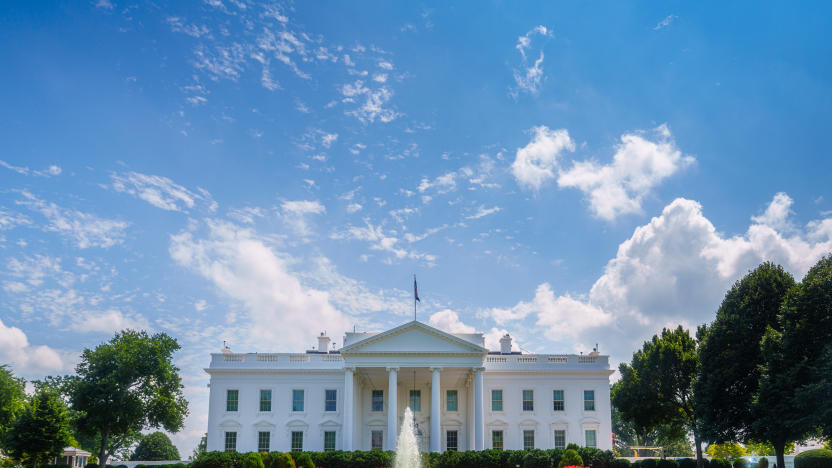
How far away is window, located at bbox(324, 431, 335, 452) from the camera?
44.3m

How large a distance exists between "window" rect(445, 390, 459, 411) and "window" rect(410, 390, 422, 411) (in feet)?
6.34

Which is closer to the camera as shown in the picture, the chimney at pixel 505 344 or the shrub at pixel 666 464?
the shrub at pixel 666 464

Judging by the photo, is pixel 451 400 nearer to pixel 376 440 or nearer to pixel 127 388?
pixel 376 440

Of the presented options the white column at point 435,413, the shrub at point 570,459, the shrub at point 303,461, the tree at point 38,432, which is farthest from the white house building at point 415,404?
the tree at point 38,432

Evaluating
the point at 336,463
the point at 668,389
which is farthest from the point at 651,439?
the point at 336,463

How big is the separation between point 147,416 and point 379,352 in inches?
685

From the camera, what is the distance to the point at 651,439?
91562 millimetres

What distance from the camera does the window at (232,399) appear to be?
44.8m

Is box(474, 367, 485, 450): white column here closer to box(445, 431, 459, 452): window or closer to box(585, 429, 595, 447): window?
box(445, 431, 459, 452): window

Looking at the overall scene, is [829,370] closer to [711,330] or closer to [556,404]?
[711,330]

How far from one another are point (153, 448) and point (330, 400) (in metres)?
53.8

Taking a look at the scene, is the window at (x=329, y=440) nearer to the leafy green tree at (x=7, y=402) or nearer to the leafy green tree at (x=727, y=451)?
the leafy green tree at (x=7, y=402)

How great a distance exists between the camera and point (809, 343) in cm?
2909

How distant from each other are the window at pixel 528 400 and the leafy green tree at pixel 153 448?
60278 mm
